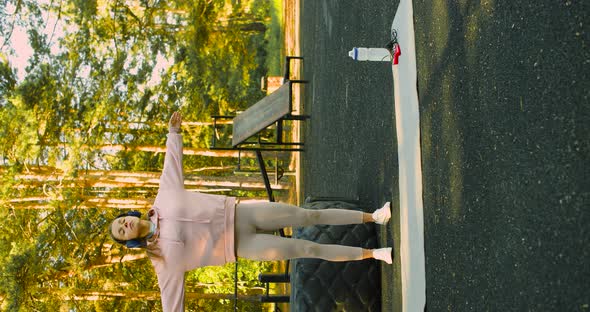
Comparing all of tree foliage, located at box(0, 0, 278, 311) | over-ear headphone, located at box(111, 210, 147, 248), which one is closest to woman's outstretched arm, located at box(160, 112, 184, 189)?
over-ear headphone, located at box(111, 210, 147, 248)

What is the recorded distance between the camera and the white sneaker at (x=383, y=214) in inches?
209

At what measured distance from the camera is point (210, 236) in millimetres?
5039

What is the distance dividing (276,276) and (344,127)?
6.66 feet

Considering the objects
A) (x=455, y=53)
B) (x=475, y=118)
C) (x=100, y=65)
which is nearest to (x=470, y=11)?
(x=455, y=53)

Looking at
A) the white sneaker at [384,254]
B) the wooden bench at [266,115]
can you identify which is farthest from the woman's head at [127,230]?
the wooden bench at [266,115]

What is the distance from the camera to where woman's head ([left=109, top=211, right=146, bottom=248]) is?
4.73m

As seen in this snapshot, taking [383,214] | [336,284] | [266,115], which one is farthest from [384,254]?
[266,115]

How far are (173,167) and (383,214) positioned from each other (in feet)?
6.14

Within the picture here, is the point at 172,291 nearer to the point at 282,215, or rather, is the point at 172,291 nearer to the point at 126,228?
the point at 126,228

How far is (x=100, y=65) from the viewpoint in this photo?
15.3 m

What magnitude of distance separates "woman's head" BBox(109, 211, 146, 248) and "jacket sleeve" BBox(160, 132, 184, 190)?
1.61ft

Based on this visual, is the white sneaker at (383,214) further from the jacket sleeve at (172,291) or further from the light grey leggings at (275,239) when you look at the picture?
the jacket sleeve at (172,291)

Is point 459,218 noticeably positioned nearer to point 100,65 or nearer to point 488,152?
point 488,152

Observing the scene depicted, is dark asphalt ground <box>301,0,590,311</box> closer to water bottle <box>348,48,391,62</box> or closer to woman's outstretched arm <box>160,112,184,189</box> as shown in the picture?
water bottle <box>348,48,391,62</box>
